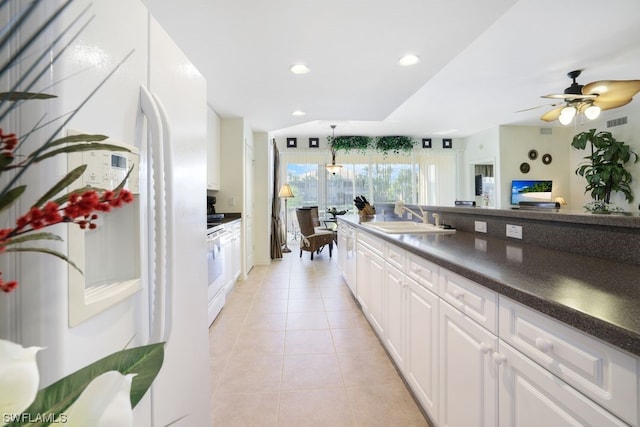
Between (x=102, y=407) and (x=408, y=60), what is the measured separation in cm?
295

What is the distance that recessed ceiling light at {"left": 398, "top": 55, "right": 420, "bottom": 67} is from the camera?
2576mm

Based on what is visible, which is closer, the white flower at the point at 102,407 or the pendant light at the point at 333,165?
the white flower at the point at 102,407

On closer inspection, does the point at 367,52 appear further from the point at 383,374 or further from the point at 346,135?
the point at 346,135

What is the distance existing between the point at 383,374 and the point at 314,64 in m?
2.54

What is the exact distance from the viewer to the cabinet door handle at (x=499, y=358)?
930 mm

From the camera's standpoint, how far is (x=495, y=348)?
0.97 meters

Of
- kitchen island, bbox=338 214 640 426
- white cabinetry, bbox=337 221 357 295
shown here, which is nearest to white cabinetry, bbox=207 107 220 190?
white cabinetry, bbox=337 221 357 295

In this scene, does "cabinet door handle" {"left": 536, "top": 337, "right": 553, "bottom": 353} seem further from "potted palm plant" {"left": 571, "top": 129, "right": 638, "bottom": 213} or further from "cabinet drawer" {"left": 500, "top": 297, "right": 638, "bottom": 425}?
"potted palm plant" {"left": 571, "top": 129, "right": 638, "bottom": 213}

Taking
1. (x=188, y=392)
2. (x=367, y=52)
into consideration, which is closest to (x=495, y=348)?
(x=188, y=392)

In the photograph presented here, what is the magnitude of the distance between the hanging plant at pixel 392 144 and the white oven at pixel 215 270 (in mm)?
5466

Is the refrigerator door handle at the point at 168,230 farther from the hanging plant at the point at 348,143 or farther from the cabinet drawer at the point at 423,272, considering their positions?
the hanging plant at the point at 348,143

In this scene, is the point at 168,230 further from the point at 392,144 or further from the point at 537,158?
the point at 537,158

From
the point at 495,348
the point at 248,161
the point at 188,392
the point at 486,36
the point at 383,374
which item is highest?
the point at 486,36

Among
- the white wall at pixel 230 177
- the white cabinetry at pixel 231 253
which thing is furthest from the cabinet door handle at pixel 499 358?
the white wall at pixel 230 177
